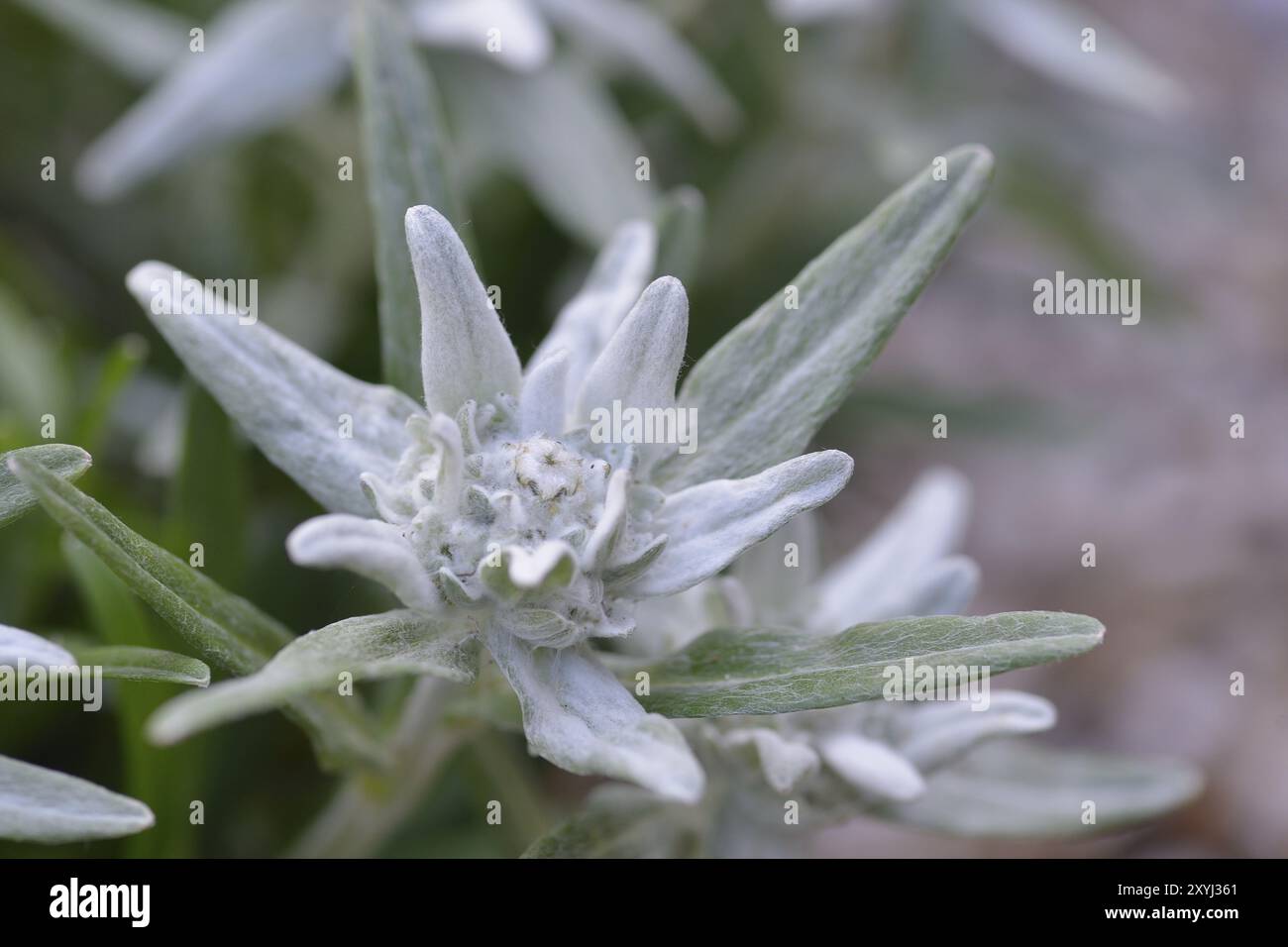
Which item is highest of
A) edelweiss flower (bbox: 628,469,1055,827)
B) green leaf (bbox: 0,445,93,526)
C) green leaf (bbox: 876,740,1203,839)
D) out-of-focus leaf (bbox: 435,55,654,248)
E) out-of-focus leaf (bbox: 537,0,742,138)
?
out-of-focus leaf (bbox: 537,0,742,138)

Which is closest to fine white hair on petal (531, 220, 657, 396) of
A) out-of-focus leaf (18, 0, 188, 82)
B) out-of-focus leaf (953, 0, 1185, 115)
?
out-of-focus leaf (18, 0, 188, 82)

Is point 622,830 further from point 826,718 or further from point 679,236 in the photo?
point 679,236

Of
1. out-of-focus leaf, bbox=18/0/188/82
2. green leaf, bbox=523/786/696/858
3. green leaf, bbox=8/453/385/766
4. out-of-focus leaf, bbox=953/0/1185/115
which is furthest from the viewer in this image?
out-of-focus leaf, bbox=953/0/1185/115

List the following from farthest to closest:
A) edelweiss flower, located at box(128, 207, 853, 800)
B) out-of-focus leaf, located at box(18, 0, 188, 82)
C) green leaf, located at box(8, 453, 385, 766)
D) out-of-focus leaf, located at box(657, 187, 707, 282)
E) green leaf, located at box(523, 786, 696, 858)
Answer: out-of-focus leaf, located at box(18, 0, 188, 82) < out-of-focus leaf, located at box(657, 187, 707, 282) < green leaf, located at box(523, 786, 696, 858) < edelweiss flower, located at box(128, 207, 853, 800) < green leaf, located at box(8, 453, 385, 766)

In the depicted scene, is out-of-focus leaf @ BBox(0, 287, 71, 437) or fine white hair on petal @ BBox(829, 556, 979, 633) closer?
fine white hair on petal @ BBox(829, 556, 979, 633)

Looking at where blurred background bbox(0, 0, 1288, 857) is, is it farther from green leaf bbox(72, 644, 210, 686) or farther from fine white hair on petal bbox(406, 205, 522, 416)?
fine white hair on petal bbox(406, 205, 522, 416)
